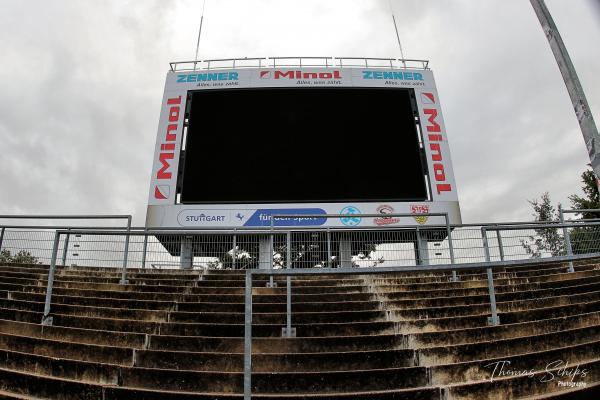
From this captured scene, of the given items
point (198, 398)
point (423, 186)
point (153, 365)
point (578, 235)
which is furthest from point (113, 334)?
point (423, 186)

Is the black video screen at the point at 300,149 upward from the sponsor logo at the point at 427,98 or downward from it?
downward

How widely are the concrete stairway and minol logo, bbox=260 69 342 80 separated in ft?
34.2

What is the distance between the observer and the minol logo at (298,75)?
13680 mm

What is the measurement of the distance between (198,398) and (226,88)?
41.0 feet

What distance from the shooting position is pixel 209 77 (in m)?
13.7

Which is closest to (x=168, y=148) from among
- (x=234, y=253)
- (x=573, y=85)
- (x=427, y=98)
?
(x=234, y=253)

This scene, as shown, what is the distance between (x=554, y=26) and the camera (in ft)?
10.8

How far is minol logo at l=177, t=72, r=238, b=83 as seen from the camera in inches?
538

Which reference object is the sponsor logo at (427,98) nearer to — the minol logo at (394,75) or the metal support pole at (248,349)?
the minol logo at (394,75)

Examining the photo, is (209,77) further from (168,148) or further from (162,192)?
(162,192)

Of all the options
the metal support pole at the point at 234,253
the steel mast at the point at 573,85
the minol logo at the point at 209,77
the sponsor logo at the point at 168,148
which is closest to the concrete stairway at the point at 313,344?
the metal support pole at the point at 234,253

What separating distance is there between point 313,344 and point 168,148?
35.4ft

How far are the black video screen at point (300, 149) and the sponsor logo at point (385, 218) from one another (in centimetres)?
37
